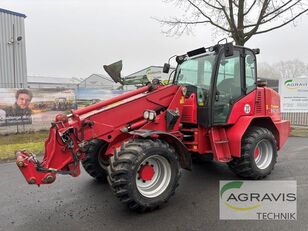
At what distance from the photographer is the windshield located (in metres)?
5.51

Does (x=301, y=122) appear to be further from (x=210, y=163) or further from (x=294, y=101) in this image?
(x=210, y=163)

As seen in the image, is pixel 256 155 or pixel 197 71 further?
pixel 256 155

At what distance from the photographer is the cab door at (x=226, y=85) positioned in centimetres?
544

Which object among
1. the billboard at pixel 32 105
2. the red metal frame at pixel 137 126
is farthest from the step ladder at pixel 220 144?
the billboard at pixel 32 105

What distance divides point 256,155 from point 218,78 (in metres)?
1.76

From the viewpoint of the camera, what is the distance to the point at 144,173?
14.7ft

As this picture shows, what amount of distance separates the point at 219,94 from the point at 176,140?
1345mm

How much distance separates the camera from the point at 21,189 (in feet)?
18.6

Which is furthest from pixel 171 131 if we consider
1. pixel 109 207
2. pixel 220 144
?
pixel 109 207

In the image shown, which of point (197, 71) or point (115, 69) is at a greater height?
point (115, 69)

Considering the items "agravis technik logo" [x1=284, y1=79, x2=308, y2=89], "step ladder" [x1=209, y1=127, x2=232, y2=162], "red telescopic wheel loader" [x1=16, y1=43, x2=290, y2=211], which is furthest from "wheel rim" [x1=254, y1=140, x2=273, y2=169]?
"agravis technik logo" [x1=284, y1=79, x2=308, y2=89]

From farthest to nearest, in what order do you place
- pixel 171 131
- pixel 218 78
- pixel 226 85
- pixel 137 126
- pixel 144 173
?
pixel 226 85 → pixel 218 78 → pixel 171 131 → pixel 137 126 → pixel 144 173

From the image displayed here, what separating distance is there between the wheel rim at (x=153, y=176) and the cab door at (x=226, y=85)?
1392mm

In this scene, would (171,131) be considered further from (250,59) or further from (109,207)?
(250,59)
